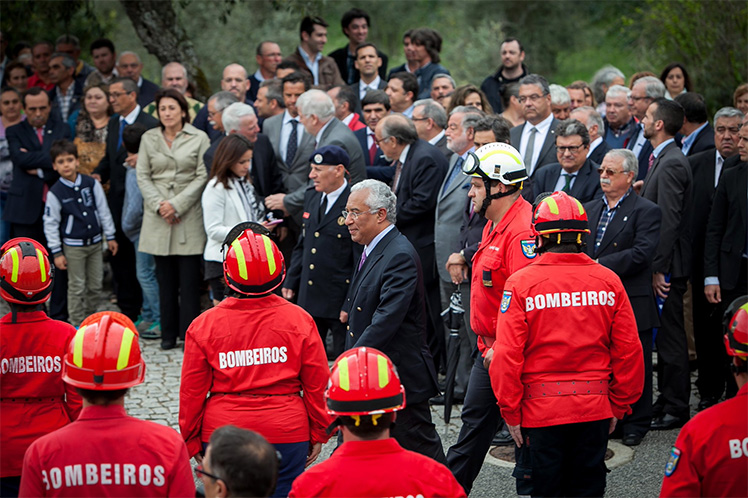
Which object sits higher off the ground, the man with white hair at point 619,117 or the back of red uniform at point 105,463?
the man with white hair at point 619,117

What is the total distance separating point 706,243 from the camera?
8.08m

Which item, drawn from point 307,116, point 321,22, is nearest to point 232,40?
point 321,22

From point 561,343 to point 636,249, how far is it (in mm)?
2447

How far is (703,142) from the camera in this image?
887 cm

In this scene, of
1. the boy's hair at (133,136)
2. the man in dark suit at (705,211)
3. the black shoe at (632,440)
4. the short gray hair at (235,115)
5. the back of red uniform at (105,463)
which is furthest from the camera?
the boy's hair at (133,136)

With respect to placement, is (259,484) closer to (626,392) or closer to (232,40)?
(626,392)

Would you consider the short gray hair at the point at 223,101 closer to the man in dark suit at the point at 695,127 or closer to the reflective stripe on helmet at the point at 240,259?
the man in dark suit at the point at 695,127

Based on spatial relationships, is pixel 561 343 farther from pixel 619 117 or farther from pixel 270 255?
pixel 619 117

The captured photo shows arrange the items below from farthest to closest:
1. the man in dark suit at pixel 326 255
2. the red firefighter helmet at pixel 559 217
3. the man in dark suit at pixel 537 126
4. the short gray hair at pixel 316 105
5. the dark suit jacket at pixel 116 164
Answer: the dark suit jacket at pixel 116 164, the short gray hair at pixel 316 105, the man in dark suit at pixel 537 126, the man in dark suit at pixel 326 255, the red firefighter helmet at pixel 559 217

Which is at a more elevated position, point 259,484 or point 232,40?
Answer: point 232,40

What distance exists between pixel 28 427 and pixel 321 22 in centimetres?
929

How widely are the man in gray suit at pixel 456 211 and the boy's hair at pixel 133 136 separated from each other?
399 cm

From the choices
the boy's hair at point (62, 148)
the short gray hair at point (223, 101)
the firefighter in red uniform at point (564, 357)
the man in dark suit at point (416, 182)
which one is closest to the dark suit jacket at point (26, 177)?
the boy's hair at point (62, 148)

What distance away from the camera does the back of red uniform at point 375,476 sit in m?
3.45
